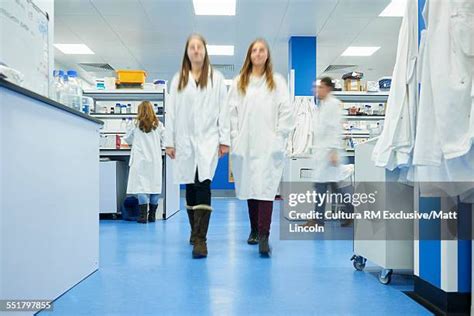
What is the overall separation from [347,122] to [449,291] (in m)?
4.09

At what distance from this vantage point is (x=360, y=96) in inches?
197

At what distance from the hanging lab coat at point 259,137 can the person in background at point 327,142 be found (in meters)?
0.87

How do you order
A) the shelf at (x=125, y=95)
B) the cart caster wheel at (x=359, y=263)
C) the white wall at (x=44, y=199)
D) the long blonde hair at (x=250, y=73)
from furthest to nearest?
the shelf at (x=125, y=95), the long blonde hair at (x=250, y=73), the cart caster wheel at (x=359, y=263), the white wall at (x=44, y=199)

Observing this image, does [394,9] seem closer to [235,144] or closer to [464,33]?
[235,144]

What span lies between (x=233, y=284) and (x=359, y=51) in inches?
228

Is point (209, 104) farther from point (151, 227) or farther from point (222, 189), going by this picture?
point (222, 189)

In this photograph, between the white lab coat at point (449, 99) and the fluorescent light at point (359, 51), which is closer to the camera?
the white lab coat at point (449, 99)

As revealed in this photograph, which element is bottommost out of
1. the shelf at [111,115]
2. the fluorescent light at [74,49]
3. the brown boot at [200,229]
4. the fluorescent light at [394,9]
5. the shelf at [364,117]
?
the brown boot at [200,229]

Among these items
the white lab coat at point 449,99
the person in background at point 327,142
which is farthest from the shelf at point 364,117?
the white lab coat at point 449,99

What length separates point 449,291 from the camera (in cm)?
148

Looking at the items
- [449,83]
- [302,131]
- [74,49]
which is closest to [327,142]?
[302,131]

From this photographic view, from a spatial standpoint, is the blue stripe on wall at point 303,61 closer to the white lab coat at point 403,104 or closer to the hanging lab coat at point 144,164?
the hanging lab coat at point 144,164

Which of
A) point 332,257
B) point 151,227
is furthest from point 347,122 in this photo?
point 332,257

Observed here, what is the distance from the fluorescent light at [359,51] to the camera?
6.64 metres
